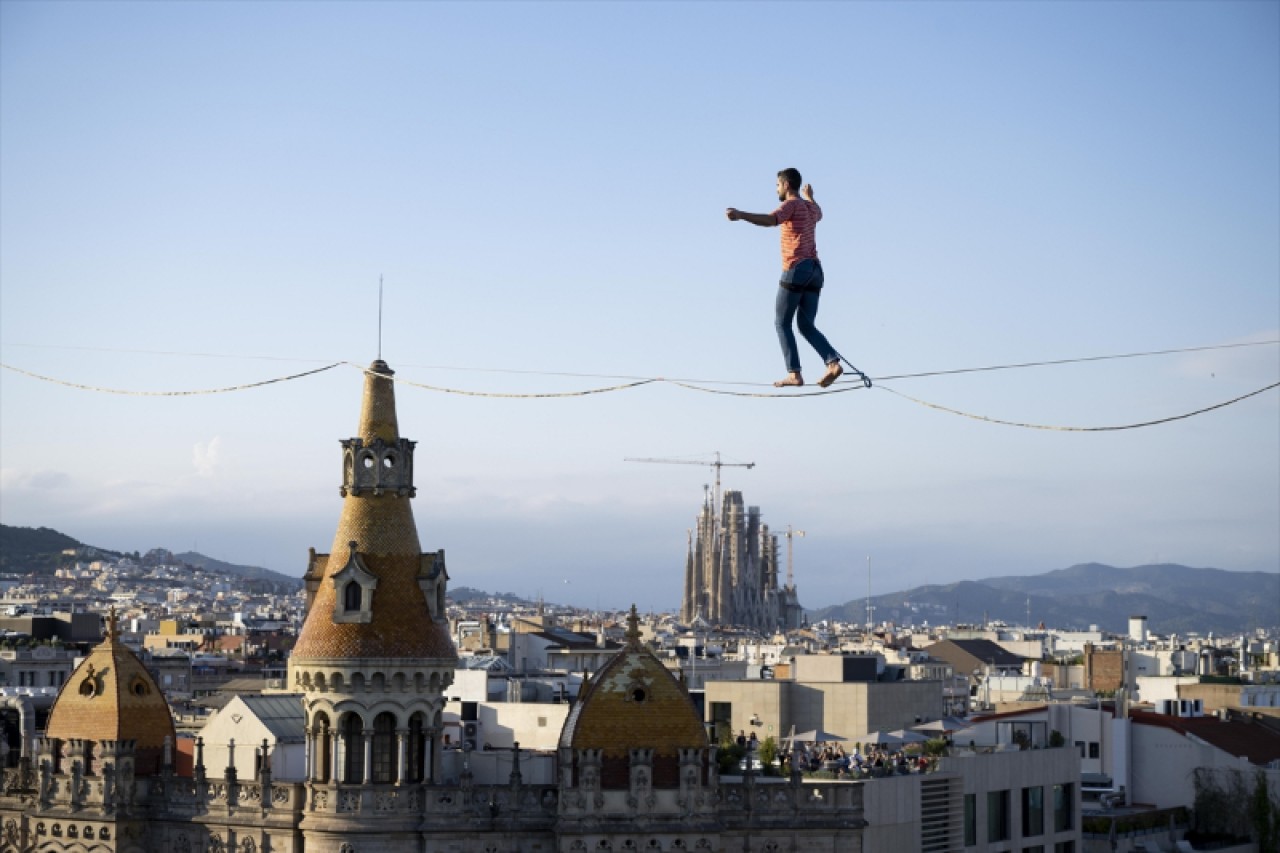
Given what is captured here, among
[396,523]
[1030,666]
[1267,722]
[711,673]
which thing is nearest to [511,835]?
[396,523]

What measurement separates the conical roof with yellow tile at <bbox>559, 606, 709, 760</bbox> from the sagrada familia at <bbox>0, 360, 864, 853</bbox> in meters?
0.05

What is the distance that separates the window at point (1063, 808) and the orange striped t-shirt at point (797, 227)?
2416 inches

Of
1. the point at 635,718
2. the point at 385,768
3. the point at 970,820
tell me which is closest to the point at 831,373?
the point at 635,718

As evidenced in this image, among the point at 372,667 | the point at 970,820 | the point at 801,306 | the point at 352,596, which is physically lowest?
the point at 970,820

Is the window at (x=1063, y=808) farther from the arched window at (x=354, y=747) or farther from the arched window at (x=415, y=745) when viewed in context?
the arched window at (x=354, y=747)

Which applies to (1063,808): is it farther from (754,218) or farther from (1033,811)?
(754,218)

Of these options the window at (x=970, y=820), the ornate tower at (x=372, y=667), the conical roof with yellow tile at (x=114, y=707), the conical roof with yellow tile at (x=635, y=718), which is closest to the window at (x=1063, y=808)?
the window at (x=970, y=820)

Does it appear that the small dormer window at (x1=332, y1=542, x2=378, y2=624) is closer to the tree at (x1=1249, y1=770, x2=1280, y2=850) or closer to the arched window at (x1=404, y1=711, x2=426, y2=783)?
the arched window at (x1=404, y1=711, x2=426, y2=783)

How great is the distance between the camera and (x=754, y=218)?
28.9 meters

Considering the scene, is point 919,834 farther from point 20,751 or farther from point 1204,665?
point 1204,665

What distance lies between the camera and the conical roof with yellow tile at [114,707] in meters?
68.3

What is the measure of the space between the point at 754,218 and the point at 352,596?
3951cm

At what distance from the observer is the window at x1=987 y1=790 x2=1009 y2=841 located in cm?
8306

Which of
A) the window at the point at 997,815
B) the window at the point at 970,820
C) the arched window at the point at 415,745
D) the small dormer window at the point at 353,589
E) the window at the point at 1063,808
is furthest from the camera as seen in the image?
the window at the point at 1063,808
